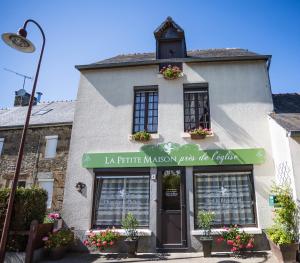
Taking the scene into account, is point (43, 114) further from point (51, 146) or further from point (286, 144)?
point (286, 144)

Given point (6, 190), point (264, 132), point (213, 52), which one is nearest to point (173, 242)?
point (264, 132)

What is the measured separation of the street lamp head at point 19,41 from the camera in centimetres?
581

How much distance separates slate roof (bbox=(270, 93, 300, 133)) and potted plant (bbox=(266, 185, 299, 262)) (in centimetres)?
171

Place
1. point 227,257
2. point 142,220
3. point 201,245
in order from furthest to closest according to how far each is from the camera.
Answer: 1. point 142,220
2. point 201,245
3. point 227,257

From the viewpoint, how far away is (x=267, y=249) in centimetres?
707

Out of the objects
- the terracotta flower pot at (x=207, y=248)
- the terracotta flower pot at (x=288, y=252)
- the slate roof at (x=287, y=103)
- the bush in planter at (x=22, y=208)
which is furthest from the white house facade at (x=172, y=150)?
the terracotta flower pot at (x=288, y=252)

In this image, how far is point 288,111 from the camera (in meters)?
8.34

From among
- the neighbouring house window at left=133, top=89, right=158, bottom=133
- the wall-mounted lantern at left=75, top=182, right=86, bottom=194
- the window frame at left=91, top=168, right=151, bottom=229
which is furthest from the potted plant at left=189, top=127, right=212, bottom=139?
the wall-mounted lantern at left=75, top=182, right=86, bottom=194

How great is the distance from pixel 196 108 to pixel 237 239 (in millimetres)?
4446

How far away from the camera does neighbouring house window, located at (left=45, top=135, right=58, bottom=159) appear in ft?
44.3

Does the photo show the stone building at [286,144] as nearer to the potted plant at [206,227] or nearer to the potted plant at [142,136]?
the potted plant at [206,227]

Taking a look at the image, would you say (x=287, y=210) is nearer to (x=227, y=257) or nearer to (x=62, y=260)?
(x=227, y=257)

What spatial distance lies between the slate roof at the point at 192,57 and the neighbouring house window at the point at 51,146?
555 centimetres

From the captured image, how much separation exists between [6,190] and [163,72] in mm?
6375
